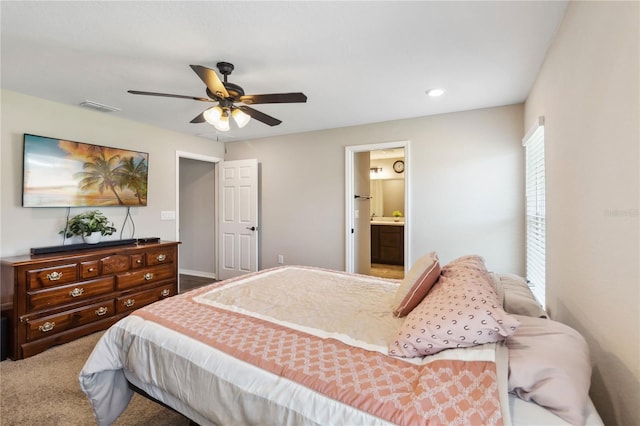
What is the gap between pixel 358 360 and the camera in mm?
1186

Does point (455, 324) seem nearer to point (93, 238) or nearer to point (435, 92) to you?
point (435, 92)

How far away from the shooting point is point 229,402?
1.16 metres

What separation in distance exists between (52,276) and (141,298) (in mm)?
915

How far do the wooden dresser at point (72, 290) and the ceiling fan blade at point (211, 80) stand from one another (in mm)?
2160

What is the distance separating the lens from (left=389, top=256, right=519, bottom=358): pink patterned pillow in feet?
3.69

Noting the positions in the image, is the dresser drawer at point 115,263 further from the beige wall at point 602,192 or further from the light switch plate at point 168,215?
the beige wall at point 602,192

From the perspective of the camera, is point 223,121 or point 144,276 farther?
point 144,276

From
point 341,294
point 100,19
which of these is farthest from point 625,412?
point 100,19

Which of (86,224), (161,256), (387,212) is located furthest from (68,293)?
(387,212)

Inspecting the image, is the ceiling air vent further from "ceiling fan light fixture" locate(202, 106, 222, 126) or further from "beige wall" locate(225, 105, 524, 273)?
"beige wall" locate(225, 105, 524, 273)

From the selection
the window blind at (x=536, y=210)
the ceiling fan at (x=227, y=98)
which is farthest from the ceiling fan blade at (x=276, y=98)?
the window blind at (x=536, y=210)

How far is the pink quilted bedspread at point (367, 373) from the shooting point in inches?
35.0

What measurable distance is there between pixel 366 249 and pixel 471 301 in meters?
3.42

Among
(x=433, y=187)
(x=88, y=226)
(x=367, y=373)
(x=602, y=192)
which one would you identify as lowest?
(x=367, y=373)
